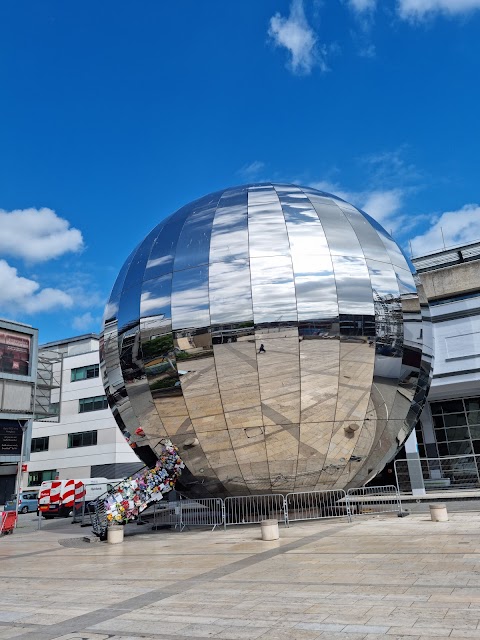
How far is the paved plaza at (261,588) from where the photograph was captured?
18.5 ft

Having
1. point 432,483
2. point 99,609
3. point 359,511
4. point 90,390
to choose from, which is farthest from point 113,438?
point 99,609

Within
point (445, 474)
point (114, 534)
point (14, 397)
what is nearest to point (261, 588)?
point (114, 534)

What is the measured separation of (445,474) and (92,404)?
37.4 metres

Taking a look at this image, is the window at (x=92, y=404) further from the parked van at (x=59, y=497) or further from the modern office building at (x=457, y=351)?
the modern office building at (x=457, y=351)

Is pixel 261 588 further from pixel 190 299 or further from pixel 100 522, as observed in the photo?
pixel 100 522

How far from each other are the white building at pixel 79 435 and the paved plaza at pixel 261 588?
39586mm

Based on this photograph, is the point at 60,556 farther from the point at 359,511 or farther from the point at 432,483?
the point at 432,483

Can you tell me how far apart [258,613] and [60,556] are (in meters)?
8.81

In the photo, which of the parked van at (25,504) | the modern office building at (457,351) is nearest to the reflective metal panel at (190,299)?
the modern office building at (457,351)

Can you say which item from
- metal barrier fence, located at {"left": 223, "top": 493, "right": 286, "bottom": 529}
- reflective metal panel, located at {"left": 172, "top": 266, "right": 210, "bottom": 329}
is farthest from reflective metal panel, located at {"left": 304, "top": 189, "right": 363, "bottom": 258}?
metal barrier fence, located at {"left": 223, "top": 493, "right": 286, "bottom": 529}

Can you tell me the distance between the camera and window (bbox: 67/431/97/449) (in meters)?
53.9

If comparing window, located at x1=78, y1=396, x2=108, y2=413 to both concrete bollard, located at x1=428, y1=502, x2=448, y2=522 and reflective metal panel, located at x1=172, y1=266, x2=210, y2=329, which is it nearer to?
reflective metal panel, located at x1=172, y1=266, x2=210, y2=329

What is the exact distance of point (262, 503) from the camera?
1466 cm

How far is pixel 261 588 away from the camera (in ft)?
24.9
